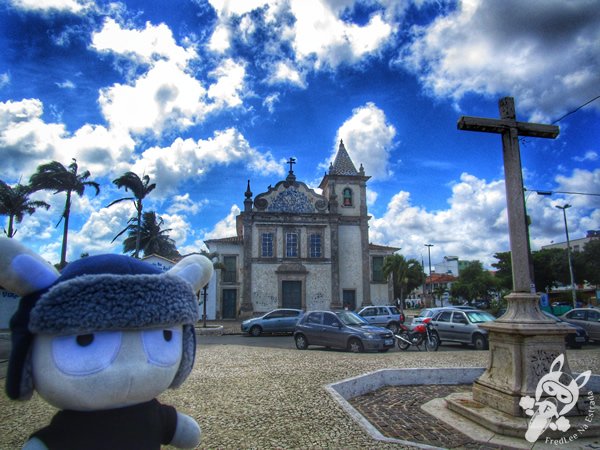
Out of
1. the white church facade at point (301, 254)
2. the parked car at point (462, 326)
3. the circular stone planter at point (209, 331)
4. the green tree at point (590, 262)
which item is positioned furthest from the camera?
the green tree at point (590, 262)

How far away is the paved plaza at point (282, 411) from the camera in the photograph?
4461 millimetres

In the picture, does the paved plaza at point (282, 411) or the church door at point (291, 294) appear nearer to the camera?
the paved plaza at point (282, 411)

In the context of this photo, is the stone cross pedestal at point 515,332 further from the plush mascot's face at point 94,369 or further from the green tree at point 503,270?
the green tree at point 503,270

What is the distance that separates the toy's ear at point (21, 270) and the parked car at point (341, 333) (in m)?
11.8

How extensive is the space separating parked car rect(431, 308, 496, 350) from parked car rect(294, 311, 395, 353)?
2.73 metres

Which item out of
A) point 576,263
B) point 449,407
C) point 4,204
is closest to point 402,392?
point 449,407

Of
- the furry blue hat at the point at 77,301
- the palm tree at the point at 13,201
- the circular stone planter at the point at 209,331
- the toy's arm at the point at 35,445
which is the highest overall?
the palm tree at the point at 13,201

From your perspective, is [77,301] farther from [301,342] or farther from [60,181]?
[60,181]

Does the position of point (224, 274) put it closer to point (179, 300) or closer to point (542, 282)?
point (179, 300)

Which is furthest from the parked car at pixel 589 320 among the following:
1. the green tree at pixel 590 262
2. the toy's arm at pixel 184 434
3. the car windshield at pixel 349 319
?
the green tree at pixel 590 262

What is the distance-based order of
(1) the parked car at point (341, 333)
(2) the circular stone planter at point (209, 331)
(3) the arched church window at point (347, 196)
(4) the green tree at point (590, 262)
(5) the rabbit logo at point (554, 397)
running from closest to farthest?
(5) the rabbit logo at point (554, 397) < (1) the parked car at point (341, 333) < (2) the circular stone planter at point (209, 331) < (3) the arched church window at point (347, 196) < (4) the green tree at point (590, 262)

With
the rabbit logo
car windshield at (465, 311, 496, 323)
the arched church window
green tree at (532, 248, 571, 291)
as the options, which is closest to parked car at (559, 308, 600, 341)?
car windshield at (465, 311, 496, 323)

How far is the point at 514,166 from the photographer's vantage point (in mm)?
6125

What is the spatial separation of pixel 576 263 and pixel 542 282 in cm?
394
